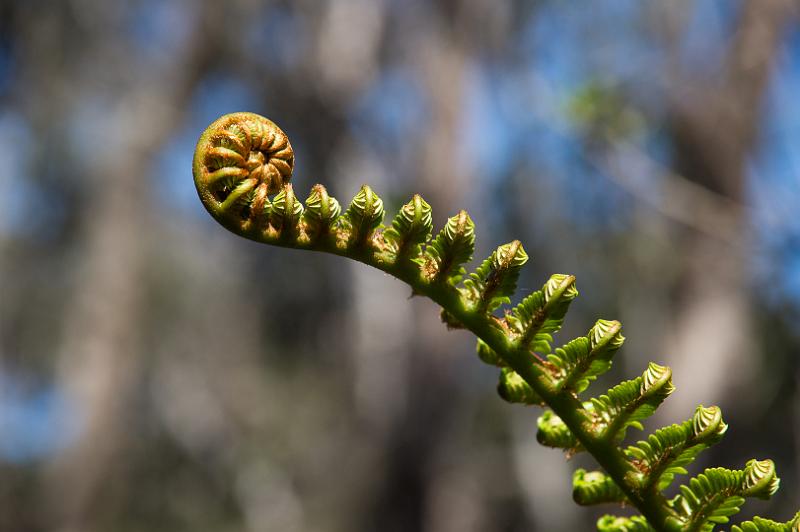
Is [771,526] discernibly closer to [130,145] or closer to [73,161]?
[130,145]

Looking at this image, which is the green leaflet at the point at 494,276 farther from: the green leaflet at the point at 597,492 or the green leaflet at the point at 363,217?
the green leaflet at the point at 597,492

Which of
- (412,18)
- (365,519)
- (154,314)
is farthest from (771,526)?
(154,314)

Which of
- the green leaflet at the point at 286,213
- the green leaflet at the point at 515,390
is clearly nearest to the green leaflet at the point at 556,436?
the green leaflet at the point at 515,390

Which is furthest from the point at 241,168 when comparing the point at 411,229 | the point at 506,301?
the point at 506,301

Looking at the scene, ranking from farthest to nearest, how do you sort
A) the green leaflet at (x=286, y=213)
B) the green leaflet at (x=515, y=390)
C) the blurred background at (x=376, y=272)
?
1. the blurred background at (x=376, y=272)
2. the green leaflet at (x=515, y=390)
3. the green leaflet at (x=286, y=213)

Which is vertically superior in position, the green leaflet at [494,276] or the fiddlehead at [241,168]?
the fiddlehead at [241,168]

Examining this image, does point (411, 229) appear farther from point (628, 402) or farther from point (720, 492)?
point (720, 492)
